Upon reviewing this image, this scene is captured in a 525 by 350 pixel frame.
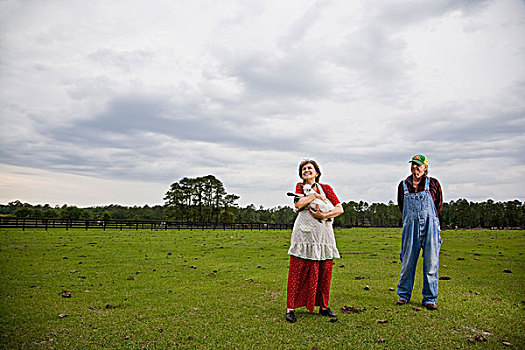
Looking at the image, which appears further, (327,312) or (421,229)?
(421,229)

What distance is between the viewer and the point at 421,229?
6.80 m

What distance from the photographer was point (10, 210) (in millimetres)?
79938

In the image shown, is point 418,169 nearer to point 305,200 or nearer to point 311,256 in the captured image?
Answer: point 305,200

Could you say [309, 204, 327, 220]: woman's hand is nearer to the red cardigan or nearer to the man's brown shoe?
the red cardigan

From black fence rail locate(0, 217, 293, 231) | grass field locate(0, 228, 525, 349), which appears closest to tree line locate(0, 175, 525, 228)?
black fence rail locate(0, 217, 293, 231)

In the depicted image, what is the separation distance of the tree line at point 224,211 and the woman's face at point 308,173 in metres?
63.1

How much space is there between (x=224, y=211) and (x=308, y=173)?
71.1m

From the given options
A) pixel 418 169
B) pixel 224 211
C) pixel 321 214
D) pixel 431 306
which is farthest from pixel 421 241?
pixel 224 211

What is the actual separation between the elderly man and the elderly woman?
6.19 feet

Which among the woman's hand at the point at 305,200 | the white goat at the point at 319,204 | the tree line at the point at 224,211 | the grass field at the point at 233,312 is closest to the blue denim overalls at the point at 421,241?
the grass field at the point at 233,312

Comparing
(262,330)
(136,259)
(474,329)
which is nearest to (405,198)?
(474,329)

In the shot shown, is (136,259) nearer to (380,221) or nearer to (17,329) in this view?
(17,329)

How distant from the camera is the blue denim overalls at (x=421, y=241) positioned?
6.61 m

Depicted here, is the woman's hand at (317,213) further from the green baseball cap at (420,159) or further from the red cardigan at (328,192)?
the green baseball cap at (420,159)
